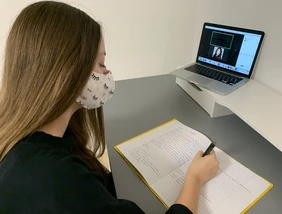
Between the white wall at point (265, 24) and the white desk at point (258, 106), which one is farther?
the white wall at point (265, 24)

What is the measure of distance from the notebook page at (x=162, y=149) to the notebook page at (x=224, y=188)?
30 millimetres

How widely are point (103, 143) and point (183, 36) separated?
103 centimetres

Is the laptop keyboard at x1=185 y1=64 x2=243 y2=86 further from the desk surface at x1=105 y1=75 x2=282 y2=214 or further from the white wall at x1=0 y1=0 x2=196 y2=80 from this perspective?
the white wall at x1=0 y1=0 x2=196 y2=80

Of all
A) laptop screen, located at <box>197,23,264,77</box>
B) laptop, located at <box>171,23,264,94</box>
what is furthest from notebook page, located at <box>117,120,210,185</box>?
laptop screen, located at <box>197,23,264,77</box>

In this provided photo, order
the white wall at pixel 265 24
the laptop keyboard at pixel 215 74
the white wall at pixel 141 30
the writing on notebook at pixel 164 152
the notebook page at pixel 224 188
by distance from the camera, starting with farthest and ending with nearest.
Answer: the white wall at pixel 141 30
the laptop keyboard at pixel 215 74
the white wall at pixel 265 24
the writing on notebook at pixel 164 152
the notebook page at pixel 224 188

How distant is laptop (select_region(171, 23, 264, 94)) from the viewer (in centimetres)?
98

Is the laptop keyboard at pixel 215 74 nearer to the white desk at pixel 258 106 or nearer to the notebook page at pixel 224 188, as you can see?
the white desk at pixel 258 106

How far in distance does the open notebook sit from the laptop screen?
0.39 metres

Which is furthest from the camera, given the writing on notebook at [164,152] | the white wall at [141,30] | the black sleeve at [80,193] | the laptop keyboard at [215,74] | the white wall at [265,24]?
the white wall at [141,30]

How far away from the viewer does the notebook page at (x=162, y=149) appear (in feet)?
2.40

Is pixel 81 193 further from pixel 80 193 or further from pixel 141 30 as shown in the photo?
pixel 141 30

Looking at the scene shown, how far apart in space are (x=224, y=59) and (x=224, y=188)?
63cm

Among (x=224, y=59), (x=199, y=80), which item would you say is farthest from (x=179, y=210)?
(x=224, y=59)

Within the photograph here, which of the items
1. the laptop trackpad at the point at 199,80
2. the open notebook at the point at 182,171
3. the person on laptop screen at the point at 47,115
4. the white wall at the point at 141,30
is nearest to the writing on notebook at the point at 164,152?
the open notebook at the point at 182,171
